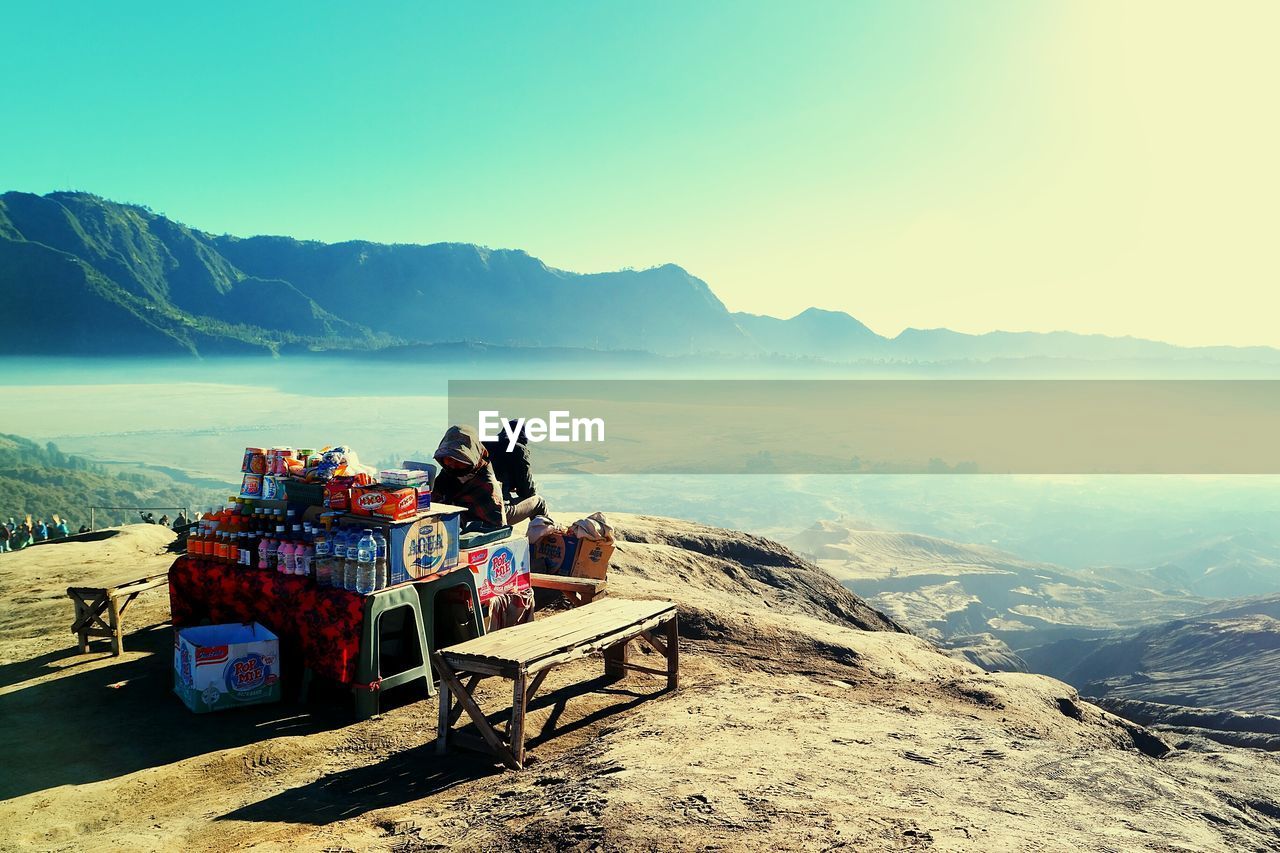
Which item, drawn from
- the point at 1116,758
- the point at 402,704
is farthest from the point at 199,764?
the point at 1116,758

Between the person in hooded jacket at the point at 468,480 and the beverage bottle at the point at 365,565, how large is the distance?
1801 millimetres

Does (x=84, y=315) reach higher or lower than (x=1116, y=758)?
higher

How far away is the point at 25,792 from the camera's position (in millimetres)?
5188

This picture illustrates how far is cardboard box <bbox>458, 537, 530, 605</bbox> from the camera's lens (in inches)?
306

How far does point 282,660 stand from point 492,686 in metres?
1.86

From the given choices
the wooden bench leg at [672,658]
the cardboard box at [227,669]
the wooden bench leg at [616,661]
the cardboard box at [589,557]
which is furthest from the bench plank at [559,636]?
the cardboard box at [589,557]

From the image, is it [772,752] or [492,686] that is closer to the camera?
[772,752]

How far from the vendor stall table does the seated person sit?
255 centimetres

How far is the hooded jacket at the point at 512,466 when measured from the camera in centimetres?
998

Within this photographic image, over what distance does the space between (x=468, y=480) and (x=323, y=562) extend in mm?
1950

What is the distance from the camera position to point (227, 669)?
6.49 meters

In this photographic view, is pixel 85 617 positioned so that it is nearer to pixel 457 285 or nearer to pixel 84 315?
pixel 84 315

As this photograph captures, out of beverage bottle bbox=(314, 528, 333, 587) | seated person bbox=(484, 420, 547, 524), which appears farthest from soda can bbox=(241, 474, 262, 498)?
seated person bbox=(484, 420, 547, 524)

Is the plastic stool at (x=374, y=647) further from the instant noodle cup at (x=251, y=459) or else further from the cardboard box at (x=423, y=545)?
the instant noodle cup at (x=251, y=459)
